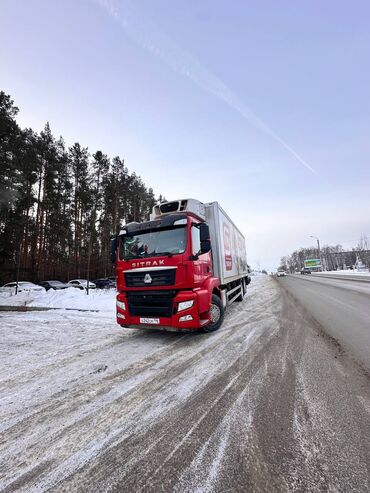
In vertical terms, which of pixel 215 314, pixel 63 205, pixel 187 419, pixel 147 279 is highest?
pixel 63 205

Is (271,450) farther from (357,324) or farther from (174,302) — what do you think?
(357,324)

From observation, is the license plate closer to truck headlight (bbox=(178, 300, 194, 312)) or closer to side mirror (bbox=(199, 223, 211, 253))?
truck headlight (bbox=(178, 300, 194, 312))

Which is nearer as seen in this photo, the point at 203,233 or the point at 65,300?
the point at 203,233

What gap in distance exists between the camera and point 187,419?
8.66 feet

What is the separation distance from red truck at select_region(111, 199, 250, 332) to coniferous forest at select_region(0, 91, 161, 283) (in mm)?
19496

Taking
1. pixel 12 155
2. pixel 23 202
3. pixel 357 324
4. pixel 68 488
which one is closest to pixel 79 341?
pixel 68 488

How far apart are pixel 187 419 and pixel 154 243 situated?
396 cm

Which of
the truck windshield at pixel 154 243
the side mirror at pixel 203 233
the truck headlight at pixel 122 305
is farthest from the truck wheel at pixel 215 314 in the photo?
the truck headlight at pixel 122 305

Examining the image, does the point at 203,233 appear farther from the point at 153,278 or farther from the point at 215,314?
the point at 215,314

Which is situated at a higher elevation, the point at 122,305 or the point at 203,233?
the point at 203,233

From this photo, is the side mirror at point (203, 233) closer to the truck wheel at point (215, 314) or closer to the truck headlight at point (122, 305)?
the truck wheel at point (215, 314)

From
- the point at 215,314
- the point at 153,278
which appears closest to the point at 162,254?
the point at 153,278

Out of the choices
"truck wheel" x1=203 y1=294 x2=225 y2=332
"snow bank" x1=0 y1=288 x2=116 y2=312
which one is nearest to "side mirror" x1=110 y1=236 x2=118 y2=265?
"truck wheel" x1=203 y1=294 x2=225 y2=332

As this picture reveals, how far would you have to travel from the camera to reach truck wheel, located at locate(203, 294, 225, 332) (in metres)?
6.25
